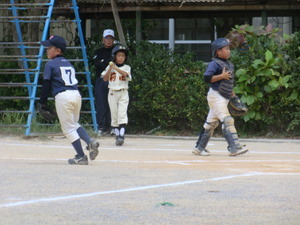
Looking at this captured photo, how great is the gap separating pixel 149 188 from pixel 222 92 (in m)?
4.18

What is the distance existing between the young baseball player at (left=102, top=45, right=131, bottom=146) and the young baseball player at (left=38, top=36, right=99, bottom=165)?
363 centimetres

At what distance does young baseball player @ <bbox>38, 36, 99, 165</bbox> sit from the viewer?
36.3 feet

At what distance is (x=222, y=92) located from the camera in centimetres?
1259

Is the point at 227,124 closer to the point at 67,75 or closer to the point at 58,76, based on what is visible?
the point at 67,75

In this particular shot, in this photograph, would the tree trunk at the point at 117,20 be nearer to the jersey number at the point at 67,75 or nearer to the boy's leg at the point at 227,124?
the boy's leg at the point at 227,124

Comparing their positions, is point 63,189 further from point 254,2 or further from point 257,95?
point 254,2

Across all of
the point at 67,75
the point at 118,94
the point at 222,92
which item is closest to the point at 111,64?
the point at 118,94

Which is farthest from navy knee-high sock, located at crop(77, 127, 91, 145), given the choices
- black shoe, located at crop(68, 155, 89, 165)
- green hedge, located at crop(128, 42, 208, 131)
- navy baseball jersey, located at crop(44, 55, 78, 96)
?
green hedge, located at crop(128, 42, 208, 131)

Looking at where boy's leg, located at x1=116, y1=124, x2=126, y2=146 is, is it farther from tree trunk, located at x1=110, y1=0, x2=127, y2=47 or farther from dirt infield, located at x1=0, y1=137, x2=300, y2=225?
tree trunk, located at x1=110, y1=0, x2=127, y2=47

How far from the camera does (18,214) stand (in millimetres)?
7098

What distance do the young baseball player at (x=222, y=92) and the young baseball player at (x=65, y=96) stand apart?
7.14 ft

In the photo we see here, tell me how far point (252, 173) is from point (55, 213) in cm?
354

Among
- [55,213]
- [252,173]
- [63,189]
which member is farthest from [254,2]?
[55,213]

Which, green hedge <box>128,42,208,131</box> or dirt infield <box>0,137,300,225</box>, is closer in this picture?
dirt infield <box>0,137,300,225</box>
